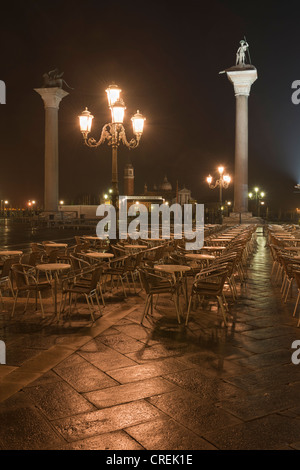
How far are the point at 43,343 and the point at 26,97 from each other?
36968 mm

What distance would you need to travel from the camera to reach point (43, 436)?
2.55 metres

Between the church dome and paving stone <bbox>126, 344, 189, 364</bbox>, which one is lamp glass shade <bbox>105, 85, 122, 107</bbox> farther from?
the church dome

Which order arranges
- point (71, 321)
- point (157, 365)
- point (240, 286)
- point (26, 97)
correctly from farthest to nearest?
point (26, 97) → point (240, 286) → point (71, 321) → point (157, 365)

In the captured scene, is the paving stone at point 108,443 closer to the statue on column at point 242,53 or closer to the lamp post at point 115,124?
the lamp post at point 115,124

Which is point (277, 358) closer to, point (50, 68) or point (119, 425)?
point (119, 425)

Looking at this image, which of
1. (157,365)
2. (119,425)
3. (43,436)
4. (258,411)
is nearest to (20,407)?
(43,436)

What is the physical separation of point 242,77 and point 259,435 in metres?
28.1

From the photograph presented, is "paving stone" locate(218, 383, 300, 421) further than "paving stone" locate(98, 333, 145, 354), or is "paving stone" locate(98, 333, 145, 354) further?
"paving stone" locate(98, 333, 145, 354)

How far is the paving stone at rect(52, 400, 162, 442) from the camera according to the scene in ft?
8.54

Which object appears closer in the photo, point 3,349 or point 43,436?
point 43,436

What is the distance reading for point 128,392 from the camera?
3.17m

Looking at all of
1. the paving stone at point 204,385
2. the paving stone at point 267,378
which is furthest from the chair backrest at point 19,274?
the paving stone at point 267,378

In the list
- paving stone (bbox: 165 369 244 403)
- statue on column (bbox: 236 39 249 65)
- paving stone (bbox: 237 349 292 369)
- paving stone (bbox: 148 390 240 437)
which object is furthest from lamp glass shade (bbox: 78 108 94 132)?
statue on column (bbox: 236 39 249 65)

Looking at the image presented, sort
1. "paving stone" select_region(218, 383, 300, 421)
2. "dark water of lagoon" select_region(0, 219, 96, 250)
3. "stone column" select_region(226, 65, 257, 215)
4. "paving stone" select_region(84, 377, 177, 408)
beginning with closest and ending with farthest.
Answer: "paving stone" select_region(218, 383, 300, 421), "paving stone" select_region(84, 377, 177, 408), "dark water of lagoon" select_region(0, 219, 96, 250), "stone column" select_region(226, 65, 257, 215)
